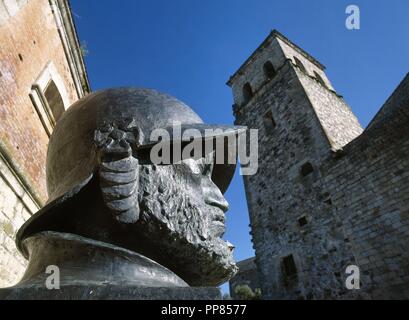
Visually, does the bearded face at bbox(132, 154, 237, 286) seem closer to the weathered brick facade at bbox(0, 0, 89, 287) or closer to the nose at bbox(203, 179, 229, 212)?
the nose at bbox(203, 179, 229, 212)

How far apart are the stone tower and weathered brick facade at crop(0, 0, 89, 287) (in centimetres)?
787

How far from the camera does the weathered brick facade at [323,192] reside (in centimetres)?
749

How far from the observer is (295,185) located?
1081 centimetres

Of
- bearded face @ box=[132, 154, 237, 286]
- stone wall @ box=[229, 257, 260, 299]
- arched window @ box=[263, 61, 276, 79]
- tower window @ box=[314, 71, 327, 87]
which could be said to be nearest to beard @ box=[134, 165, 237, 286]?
bearded face @ box=[132, 154, 237, 286]

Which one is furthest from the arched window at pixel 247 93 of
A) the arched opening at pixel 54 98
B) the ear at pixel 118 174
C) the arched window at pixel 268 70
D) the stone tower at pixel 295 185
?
the ear at pixel 118 174

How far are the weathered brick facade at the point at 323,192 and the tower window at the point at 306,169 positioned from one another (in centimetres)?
4

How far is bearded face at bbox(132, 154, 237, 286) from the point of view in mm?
1362

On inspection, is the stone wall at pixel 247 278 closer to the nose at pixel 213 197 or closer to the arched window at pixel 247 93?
the arched window at pixel 247 93

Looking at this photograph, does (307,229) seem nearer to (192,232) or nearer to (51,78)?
(51,78)

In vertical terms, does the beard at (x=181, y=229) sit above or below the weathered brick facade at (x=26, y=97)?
below

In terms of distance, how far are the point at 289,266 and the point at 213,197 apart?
31.1 feet

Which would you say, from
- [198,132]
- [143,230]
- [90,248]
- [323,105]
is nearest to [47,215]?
[90,248]

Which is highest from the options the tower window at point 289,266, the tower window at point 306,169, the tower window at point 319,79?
the tower window at point 319,79
